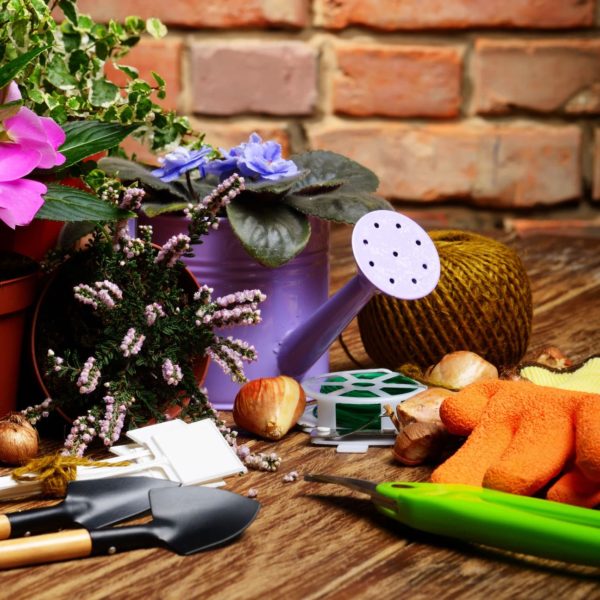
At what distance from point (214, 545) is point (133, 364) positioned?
0.62 feet

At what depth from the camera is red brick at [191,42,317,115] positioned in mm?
1572

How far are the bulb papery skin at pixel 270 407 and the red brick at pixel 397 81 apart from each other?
923 mm

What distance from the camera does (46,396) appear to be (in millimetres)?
729

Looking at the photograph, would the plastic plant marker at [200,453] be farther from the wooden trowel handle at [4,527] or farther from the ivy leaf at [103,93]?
the ivy leaf at [103,93]

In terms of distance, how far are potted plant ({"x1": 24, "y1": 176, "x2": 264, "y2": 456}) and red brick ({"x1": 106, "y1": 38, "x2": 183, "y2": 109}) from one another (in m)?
0.89

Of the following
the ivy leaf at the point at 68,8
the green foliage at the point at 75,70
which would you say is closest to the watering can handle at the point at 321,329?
the green foliage at the point at 75,70

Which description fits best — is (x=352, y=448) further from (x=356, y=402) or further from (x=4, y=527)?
(x=4, y=527)

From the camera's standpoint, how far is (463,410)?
67 cm

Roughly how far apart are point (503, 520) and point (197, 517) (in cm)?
17

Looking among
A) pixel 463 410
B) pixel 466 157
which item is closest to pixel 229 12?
pixel 466 157

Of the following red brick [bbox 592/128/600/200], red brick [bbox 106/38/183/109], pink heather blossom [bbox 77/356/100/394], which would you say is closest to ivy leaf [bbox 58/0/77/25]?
pink heather blossom [bbox 77/356/100/394]

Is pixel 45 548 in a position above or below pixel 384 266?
below

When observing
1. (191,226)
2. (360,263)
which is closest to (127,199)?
(191,226)

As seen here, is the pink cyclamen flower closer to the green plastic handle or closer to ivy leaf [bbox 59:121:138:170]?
ivy leaf [bbox 59:121:138:170]
